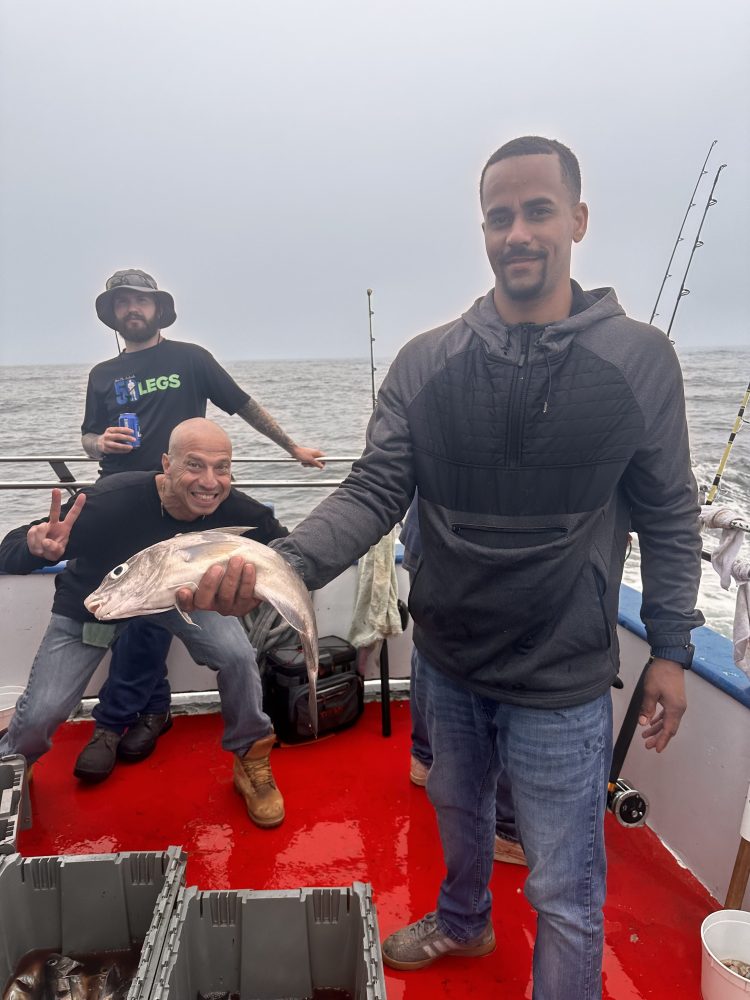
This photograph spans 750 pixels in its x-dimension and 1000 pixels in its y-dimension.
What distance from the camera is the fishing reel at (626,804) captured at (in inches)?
100.0

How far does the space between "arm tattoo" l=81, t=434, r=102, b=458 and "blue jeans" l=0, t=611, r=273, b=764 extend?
114cm

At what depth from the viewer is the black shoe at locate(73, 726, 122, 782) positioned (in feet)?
10.7

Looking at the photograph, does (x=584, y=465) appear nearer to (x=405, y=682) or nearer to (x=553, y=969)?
(x=553, y=969)

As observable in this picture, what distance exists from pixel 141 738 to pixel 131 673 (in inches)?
14.3

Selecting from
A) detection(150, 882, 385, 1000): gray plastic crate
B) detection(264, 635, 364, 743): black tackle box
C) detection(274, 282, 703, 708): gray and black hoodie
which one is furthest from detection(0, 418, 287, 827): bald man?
detection(274, 282, 703, 708): gray and black hoodie

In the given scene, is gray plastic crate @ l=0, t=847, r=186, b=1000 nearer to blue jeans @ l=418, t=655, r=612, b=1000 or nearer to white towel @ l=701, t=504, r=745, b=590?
blue jeans @ l=418, t=655, r=612, b=1000

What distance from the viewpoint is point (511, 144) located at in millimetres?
1621

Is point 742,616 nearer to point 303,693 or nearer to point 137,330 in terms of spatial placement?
point 303,693

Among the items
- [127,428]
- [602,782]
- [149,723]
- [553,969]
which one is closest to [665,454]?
[602,782]

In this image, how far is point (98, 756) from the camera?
3.31 m

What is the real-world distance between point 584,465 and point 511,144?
0.84 metres

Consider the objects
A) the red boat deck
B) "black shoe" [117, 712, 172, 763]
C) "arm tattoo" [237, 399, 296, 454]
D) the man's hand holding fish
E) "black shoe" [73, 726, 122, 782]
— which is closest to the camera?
the man's hand holding fish

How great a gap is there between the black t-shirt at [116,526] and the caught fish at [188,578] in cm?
106

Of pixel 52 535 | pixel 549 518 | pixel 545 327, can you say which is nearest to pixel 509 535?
pixel 549 518
